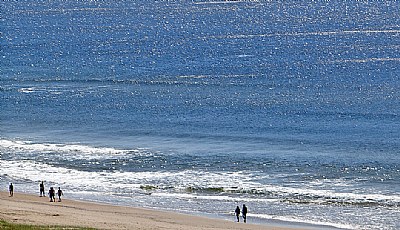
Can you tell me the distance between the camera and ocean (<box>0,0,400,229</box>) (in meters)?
56.7

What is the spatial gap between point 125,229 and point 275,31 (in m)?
121

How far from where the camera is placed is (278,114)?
276ft

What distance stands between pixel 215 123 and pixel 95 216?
113 feet

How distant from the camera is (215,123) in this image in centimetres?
8094

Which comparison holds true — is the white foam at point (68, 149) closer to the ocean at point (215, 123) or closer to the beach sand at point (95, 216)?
Result: the ocean at point (215, 123)

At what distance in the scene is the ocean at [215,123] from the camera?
56719mm

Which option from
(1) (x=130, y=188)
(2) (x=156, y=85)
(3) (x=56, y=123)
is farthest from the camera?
(2) (x=156, y=85)

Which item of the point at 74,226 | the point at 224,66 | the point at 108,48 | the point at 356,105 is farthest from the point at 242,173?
the point at 108,48

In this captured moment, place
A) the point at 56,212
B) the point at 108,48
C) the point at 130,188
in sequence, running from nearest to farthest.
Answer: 1. the point at 56,212
2. the point at 130,188
3. the point at 108,48

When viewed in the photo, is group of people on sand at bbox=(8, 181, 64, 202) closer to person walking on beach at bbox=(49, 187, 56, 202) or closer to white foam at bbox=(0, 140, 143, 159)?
person walking on beach at bbox=(49, 187, 56, 202)

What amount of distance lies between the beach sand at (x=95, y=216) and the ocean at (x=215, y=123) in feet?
8.24

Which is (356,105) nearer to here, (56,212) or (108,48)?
(56,212)

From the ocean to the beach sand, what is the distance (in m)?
2.51

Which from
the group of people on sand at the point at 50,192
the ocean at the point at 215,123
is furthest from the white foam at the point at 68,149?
the group of people on sand at the point at 50,192
